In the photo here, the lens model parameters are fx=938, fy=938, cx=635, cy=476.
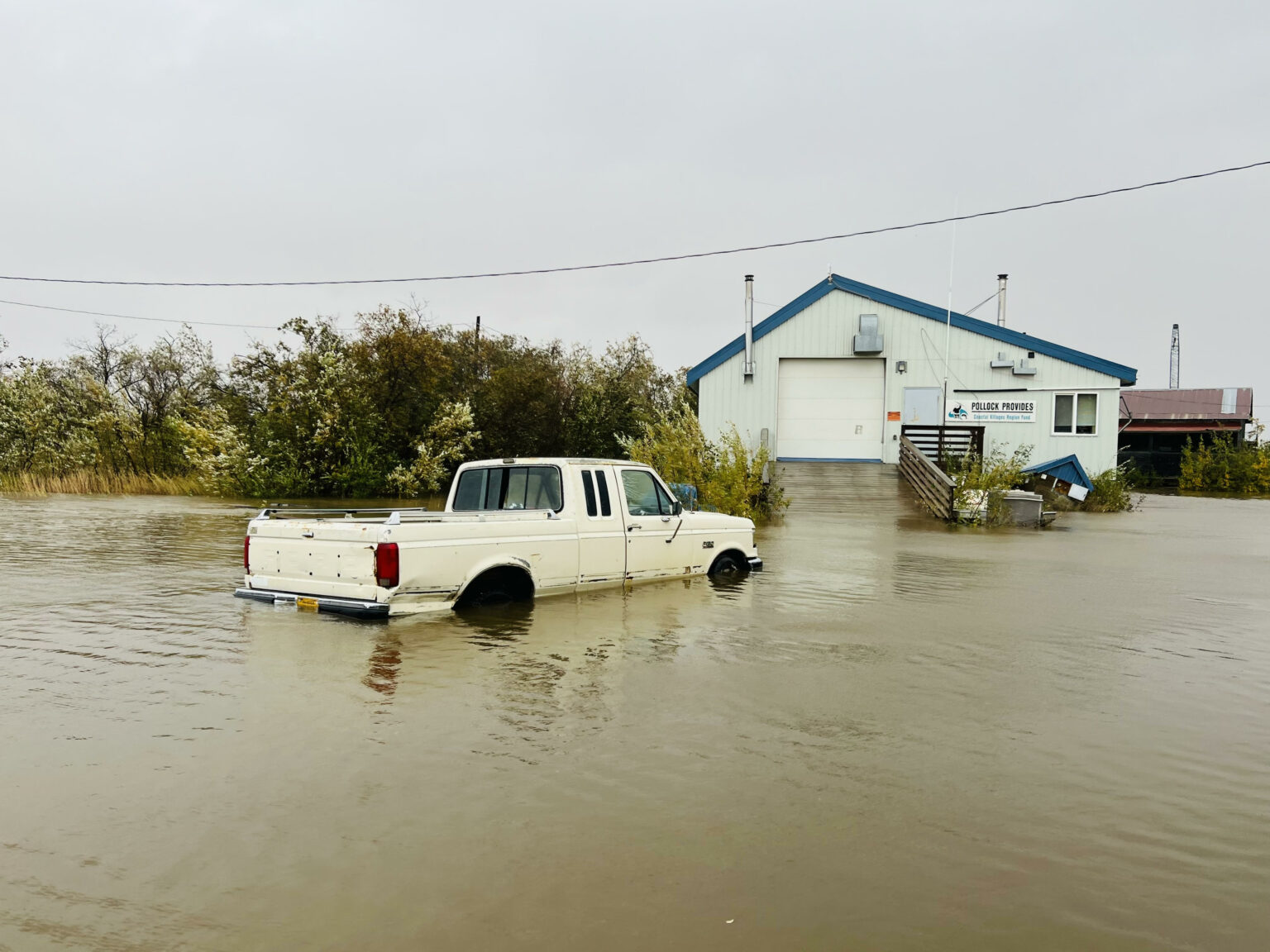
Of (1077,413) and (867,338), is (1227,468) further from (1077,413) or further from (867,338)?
(867,338)

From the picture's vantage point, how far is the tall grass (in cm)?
3147

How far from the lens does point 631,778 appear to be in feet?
15.8

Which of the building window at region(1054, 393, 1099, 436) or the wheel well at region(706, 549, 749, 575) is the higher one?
the building window at region(1054, 393, 1099, 436)

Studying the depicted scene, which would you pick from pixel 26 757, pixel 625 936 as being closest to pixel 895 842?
pixel 625 936

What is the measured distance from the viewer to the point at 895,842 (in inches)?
160

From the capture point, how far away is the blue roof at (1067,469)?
28.4 metres

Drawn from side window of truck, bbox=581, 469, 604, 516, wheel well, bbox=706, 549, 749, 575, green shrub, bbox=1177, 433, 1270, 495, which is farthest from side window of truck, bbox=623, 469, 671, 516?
green shrub, bbox=1177, 433, 1270, 495

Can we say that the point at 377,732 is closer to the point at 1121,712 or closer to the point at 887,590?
the point at 1121,712

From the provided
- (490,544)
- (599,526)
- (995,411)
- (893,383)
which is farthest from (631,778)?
(995,411)

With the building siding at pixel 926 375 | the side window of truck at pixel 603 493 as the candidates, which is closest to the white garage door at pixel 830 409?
the building siding at pixel 926 375

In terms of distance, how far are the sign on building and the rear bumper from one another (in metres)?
23.8

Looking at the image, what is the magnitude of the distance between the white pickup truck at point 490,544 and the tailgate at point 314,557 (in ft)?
0.04

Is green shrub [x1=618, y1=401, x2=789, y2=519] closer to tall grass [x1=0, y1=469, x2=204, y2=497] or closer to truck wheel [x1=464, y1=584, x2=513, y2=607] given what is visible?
truck wheel [x1=464, y1=584, x2=513, y2=607]

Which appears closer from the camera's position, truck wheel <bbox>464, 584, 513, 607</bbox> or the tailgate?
the tailgate
